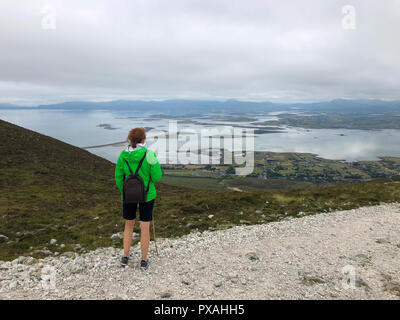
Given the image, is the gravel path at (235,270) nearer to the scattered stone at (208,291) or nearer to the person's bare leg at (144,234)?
the scattered stone at (208,291)

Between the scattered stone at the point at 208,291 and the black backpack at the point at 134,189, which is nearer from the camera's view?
the scattered stone at the point at 208,291

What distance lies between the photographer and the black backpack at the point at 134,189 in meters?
6.02

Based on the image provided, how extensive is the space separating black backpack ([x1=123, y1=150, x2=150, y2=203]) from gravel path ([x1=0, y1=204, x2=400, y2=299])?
7.01 ft

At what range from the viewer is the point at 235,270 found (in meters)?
6.71

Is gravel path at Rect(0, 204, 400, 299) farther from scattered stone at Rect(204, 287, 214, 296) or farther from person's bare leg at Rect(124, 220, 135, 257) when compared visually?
person's bare leg at Rect(124, 220, 135, 257)

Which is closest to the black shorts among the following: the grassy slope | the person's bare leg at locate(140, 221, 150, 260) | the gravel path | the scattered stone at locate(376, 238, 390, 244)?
the person's bare leg at locate(140, 221, 150, 260)

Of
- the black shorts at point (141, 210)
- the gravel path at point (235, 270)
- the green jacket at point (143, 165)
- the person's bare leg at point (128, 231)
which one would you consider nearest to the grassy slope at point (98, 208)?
the gravel path at point (235, 270)

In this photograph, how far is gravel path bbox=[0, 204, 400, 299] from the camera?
5617mm

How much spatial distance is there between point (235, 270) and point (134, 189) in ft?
12.1

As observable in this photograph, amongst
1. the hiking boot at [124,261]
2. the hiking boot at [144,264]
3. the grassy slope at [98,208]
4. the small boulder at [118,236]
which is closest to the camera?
the hiking boot at [144,264]

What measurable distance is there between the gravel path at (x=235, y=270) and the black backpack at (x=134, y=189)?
2.14 meters

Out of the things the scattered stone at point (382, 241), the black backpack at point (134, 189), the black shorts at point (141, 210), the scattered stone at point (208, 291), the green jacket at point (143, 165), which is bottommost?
the scattered stone at point (382, 241)

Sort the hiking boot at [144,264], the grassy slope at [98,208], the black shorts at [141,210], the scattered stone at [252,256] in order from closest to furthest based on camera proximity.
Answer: the black shorts at [141,210]
the hiking boot at [144,264]
the scattered stone at [252,256]
the grassy slope at [98,208]
